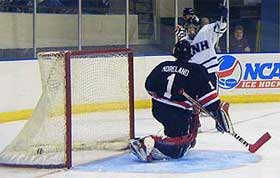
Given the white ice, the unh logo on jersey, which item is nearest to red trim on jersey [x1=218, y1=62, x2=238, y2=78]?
the unh logo on jersey

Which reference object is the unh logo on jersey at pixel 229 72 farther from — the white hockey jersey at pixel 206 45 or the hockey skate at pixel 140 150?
the hockey skate at pixel 140 150

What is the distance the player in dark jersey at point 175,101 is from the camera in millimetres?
6996

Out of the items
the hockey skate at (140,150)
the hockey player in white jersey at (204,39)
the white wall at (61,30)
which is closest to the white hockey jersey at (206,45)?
the hockey player in white jersey at (204,39)

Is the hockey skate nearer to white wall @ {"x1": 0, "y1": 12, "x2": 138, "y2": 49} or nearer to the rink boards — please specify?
white wall @ {"x1": 0, "y1": 12, "x2": 138, "y2": 49}

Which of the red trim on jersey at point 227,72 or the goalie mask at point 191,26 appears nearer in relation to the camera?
the goalie mask at point 191,26

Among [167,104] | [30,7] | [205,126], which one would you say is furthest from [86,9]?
[167,104]

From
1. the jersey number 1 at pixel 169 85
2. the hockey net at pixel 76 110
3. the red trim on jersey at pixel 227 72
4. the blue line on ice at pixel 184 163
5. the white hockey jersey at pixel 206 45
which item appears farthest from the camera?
the red trim on jersey at pixel 227 72

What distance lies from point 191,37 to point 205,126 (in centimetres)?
133

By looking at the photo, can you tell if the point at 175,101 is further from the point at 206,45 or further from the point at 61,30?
the point at 61,30

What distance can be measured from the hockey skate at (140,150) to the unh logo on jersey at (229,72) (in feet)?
20.4

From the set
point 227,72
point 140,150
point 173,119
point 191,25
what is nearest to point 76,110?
point 140,150

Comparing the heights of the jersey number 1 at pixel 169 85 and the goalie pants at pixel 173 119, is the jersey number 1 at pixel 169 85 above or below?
above

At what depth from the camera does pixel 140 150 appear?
7.02 metres

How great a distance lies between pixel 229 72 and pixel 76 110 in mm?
5904
